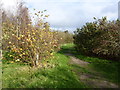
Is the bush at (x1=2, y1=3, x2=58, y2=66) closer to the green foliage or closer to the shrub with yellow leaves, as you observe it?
the shrub with yellow leaves

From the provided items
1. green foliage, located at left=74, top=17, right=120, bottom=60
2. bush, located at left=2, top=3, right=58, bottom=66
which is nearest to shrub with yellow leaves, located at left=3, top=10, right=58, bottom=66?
bush, located at left=2, top=3, right=58, bottom=66

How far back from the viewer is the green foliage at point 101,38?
8.44 m

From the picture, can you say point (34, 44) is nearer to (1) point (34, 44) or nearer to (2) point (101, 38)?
(1) point (34, 44)

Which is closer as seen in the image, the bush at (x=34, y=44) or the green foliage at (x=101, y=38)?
the bush at (x=34, y=44)

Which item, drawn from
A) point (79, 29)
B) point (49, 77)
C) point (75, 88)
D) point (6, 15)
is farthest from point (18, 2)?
point (75, 88)

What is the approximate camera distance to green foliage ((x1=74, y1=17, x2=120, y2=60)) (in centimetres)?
844

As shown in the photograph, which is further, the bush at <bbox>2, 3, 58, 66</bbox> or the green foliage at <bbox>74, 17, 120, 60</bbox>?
the green foliage at <bbox>74, 17, 120, 60</bbox>

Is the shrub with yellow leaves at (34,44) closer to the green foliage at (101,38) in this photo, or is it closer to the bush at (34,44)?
the bush at (34,44)

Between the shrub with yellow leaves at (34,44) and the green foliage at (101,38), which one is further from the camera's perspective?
the green foliage at (101,38)

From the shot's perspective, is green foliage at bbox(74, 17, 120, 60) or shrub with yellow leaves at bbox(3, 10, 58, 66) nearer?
shrub with yellow leaves at bbox(3, 10, 58, 66)

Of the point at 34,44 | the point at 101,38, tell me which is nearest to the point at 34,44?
the point at 34,44

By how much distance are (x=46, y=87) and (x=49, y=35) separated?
360cm

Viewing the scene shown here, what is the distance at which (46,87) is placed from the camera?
164 inches

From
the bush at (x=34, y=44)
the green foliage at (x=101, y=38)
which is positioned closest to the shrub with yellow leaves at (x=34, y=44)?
the bush at (x=34, y=44)
